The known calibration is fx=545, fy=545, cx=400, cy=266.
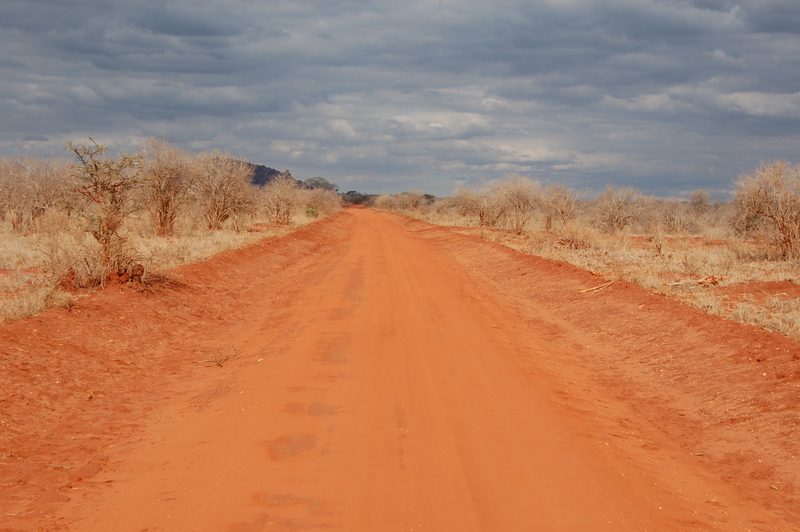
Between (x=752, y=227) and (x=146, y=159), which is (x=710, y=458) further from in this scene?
(x=752, y=227)

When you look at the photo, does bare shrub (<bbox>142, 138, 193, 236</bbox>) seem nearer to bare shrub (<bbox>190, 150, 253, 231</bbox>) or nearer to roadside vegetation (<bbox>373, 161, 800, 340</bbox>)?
bare shrub (<bbox>190, 150, 253, 231</bbox>)

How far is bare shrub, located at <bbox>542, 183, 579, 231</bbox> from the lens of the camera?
32.0 meters

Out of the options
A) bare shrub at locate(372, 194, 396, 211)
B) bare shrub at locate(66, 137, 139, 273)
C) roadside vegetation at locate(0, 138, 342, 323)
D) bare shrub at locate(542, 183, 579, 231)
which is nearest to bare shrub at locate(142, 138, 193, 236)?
roadside vegetation at locate(0, 138, 342, 323)

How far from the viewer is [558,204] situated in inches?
1281

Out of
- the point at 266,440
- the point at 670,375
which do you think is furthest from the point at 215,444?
the point at 670,375

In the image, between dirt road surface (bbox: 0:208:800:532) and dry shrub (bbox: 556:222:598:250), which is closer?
dirt road surface (bbox: 0:208:800:532)

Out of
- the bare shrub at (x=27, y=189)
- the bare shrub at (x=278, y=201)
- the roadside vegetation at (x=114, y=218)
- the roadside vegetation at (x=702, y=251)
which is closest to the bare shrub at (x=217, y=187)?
the roadside vegetation at (x=114, y=218)

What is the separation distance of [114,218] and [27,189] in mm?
19430

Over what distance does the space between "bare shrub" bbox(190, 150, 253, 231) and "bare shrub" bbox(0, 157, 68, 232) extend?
19.6 ft

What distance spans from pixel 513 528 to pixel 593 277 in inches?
471

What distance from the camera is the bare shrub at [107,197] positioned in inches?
457

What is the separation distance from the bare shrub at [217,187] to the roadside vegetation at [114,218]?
2.0 inches

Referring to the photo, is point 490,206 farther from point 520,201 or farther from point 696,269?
point 696,269

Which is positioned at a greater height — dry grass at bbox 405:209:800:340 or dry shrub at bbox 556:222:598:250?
dry shrub at bbox 556:222:598:250
